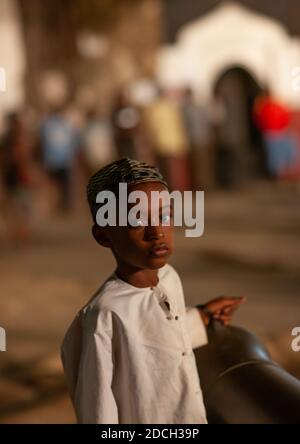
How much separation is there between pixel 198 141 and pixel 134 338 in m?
9.65

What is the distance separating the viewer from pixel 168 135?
10281 mm

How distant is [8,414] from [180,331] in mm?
1775

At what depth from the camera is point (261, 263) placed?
6.91m

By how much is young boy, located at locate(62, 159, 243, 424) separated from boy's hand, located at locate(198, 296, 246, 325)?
10.2 inches

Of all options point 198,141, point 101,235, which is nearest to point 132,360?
point 101,235

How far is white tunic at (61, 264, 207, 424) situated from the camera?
6.04 ft

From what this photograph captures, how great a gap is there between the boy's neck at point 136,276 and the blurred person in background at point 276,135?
10.6 metres

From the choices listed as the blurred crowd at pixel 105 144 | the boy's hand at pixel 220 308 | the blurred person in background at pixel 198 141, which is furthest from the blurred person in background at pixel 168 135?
the boy's hand at pixel 220 308

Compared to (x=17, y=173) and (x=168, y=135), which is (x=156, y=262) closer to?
(x=17, y=173)

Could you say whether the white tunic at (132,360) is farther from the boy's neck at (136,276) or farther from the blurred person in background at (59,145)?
the blurred person in background at (59,145)

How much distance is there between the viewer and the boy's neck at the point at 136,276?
75.7 inches

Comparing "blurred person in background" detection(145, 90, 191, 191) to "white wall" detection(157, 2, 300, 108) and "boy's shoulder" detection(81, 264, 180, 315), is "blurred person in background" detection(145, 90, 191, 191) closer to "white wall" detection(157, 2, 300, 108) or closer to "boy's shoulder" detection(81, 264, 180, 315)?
"white wall" detection(157, 2, 300, 108)

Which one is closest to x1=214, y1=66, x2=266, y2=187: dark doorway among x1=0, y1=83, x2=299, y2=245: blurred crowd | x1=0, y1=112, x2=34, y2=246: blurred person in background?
x1=0, y1=83, x2=299, y2=245: blurred crowd

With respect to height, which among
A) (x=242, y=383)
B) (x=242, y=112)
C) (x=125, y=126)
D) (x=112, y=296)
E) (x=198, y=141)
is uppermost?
(x=242, y=112)
